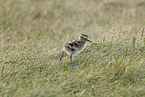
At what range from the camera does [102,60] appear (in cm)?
411

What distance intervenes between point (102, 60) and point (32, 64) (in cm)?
146

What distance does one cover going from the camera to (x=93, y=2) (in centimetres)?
919

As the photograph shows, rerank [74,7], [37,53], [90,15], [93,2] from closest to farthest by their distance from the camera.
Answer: [37,53], [90,15], [74,7], [93,2]

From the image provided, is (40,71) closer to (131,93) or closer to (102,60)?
(102,60)

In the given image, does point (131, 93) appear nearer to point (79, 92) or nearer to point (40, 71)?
point (79, 92)

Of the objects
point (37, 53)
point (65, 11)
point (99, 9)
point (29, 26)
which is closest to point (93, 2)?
point (99, 9)

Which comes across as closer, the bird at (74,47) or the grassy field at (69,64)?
the grassy field at (69,64)

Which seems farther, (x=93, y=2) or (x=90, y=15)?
(x=93, y=2)

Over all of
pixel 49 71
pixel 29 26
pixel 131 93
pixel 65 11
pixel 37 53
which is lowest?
pixel 131 93

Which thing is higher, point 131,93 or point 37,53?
point 37,53

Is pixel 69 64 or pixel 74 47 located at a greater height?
pixel 74 47

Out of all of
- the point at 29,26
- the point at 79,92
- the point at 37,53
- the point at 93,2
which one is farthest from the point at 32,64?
the point at 93,2

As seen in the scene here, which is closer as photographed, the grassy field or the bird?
the grassy field

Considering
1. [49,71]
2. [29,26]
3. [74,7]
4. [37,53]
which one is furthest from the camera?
[74,7]
